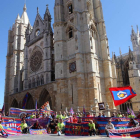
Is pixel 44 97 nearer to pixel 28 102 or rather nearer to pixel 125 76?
pixel 28 102

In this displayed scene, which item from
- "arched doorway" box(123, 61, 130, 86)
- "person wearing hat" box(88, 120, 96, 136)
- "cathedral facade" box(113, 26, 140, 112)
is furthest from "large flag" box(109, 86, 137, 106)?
"arched doorway" box(123, 61, 130, 86)

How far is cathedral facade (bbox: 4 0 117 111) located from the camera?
2348 centimetres

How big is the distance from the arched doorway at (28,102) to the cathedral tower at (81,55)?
8617 mm

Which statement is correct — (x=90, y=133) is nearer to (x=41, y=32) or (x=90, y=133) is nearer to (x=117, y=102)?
(x=117, y=102)

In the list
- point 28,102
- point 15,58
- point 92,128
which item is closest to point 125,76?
point 28,102

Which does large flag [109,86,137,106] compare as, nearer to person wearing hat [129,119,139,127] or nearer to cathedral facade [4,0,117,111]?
person wearing hat [129,119,139,127]

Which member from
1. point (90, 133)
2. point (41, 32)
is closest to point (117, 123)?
point (90, 133)

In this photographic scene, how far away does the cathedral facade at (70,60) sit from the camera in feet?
77.0

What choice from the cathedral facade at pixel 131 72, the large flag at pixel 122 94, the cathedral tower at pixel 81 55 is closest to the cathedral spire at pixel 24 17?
the cathedral tower at pixel 81 55

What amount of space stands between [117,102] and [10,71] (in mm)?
36591

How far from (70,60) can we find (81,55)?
7.83 feet

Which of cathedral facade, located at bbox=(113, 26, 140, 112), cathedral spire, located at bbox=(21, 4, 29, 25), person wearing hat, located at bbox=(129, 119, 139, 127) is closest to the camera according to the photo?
person wearing hat, located at bbox=(129, 119, 139, 127)

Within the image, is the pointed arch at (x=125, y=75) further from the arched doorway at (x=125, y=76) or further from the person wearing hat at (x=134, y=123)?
the person wearing hat at (x=134, y=123)

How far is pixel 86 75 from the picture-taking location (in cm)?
2339
